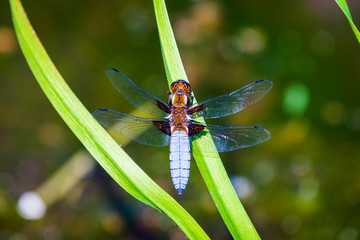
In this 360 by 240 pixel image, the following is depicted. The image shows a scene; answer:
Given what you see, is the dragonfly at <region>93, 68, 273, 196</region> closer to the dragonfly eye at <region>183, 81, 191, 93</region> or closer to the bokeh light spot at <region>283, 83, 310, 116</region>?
the dragonfly eye at <region>183, 81, 191, 93</region>

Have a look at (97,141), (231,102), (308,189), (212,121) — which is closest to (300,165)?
(308,189)

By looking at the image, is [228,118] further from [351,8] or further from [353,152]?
[351,8]

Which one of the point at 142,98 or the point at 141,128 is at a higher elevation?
the point at 142,98

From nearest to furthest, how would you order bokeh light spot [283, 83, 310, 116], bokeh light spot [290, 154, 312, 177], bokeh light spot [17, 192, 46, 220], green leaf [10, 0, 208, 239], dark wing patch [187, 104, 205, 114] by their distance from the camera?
green leaf [10, 0, 208, 239], dark wing patch [187, 104, 205, 114], bokeh light spot [17, 192, 46, 220], bokeh light spot [290, 154, 312, 177], bokeh light spot [283, 83, 310, 116]

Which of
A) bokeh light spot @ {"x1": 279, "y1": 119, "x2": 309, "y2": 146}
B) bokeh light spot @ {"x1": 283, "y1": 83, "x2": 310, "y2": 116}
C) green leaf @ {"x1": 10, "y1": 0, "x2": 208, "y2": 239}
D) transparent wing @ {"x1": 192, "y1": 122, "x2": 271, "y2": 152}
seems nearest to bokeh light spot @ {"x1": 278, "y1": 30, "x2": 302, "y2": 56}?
bokeh light spot @ {"x1": 283, "y1": 83, "x2": 310, "y2": 116}

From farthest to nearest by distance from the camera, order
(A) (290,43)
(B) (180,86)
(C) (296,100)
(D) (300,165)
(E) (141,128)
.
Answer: (A) (290,43) < (C) (296,100) < (D) (300,165) < (E) (141,128) < (B) (180,86)

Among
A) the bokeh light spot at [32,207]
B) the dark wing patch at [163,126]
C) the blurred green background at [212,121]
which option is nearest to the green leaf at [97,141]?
the dark wing patch at [163,126]

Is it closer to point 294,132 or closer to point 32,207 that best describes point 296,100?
point 294,132
